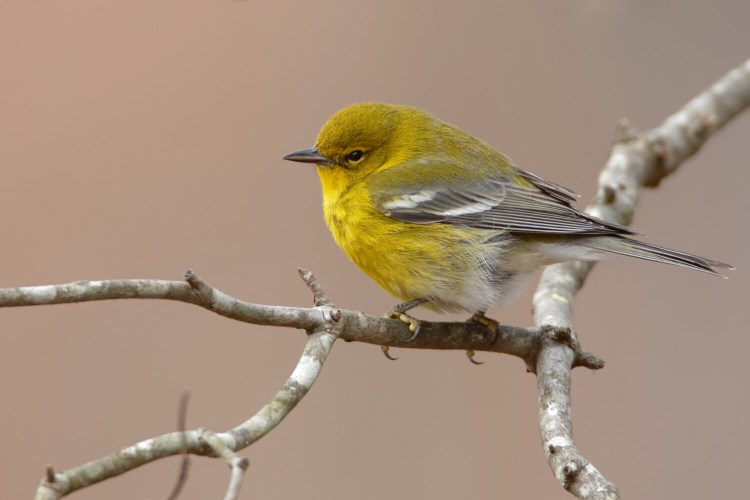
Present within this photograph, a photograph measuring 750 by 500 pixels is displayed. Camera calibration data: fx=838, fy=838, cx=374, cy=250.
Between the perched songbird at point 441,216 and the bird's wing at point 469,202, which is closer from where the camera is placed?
the perched songbird at point 441,216

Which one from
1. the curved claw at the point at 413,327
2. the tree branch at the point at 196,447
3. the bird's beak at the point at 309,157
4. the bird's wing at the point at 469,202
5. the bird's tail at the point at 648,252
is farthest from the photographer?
the bird's beak at the point at 309,157

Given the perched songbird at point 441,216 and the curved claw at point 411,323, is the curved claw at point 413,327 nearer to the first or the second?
the curved claw at point 411,323

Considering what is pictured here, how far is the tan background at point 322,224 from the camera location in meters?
5.75

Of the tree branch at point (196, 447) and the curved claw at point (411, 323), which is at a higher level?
the curved claw at point (411, 323)

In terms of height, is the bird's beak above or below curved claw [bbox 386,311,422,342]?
above

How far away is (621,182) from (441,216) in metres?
1.59

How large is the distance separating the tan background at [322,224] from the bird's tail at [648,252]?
209 cm

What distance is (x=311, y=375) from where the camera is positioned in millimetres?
2906

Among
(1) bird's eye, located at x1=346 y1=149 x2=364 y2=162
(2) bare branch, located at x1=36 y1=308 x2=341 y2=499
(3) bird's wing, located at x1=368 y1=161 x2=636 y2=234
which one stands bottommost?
(2) bare branch, located at x1=36 y1=308 x2=341 y2=499

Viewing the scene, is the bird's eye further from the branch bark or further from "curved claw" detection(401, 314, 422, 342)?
"curved claw" detection(401, 314, 422, 342)

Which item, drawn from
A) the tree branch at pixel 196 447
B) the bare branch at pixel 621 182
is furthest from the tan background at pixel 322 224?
the tree branch at pixel 196 447

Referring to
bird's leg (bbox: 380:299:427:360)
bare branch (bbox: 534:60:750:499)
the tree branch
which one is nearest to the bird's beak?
bird's leg (bbox: 380:299:427:360)

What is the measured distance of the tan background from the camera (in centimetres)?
575

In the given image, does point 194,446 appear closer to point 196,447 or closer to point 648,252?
point 196,447
